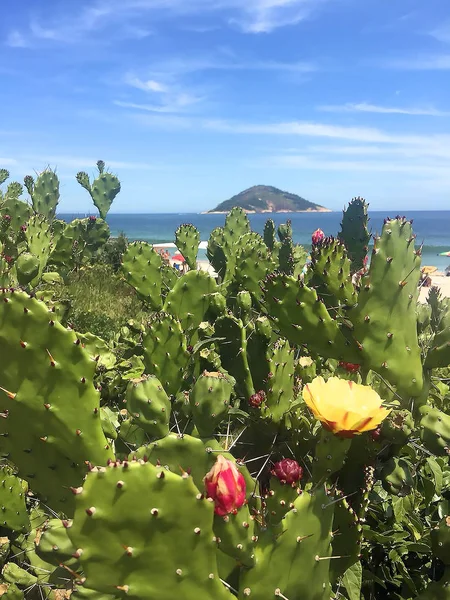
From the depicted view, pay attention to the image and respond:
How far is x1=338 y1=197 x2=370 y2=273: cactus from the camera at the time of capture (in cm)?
280

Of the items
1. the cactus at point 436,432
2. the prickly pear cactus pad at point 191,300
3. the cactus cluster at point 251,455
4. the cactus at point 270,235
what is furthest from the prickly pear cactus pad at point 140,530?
the cactus at point 270,235

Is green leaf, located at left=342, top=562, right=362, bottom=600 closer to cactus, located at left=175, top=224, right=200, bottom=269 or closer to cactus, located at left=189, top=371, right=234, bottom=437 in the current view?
cactus, located at left=189, top=371, right=234, bottom=437

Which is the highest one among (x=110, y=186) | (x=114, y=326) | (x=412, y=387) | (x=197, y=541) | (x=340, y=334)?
(x=110, y=186)

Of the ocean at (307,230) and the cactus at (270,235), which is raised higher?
the ocean at (307,230)

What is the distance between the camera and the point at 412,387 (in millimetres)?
1640

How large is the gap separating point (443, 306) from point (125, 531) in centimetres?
128

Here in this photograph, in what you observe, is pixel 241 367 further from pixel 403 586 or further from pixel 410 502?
pixel 403 586

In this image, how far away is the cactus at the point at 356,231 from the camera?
2801 millimetres

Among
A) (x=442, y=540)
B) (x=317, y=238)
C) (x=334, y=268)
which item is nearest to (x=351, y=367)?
(x=334, y=268)

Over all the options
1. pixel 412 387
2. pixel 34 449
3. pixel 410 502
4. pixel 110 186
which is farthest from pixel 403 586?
pixel 110 186

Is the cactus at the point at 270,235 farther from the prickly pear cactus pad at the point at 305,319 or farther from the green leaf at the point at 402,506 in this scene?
the green leaf at the point at 402,506

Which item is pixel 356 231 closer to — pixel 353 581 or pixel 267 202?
pixel 353 581

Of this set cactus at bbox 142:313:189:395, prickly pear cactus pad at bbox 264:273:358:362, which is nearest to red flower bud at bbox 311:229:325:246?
prickly pear cactus pad at bbox 264:273:358:362

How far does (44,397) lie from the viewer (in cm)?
138
